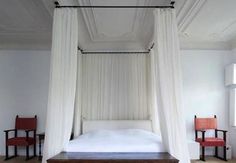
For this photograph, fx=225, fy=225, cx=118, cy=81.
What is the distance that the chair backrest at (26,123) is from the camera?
550 cm

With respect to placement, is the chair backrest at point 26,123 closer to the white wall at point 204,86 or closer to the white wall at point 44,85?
the white wall at point 44,85

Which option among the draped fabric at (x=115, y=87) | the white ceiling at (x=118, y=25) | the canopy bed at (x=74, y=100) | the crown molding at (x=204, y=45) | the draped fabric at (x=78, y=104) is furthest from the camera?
the crown molding at (x=204, y=45)

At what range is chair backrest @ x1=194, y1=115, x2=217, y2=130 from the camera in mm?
5559

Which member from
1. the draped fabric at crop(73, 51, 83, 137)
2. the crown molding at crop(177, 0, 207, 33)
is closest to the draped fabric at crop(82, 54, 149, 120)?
the draped fabric at crop(73, 51, 83, 137)

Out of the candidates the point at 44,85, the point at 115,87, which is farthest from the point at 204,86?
the point at 44,85

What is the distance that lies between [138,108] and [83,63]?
1.79 metres

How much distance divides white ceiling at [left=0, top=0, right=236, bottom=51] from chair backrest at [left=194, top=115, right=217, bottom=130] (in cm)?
192

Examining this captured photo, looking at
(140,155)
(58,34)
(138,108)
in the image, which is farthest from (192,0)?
(138,108)

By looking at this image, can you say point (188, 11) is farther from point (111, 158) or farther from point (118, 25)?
point (111, 158)

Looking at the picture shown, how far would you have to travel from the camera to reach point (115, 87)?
575 cm

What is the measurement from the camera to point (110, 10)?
416 centimetres

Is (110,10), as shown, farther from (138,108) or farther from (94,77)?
(138,108)

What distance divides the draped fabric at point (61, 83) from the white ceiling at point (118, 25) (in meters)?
0.51

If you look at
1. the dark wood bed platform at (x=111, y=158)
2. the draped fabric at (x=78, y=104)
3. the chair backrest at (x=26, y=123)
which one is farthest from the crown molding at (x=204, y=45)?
the chair backrest at (x=26, y=123)
